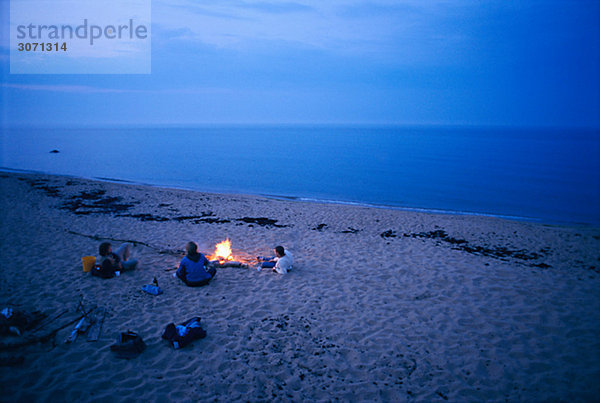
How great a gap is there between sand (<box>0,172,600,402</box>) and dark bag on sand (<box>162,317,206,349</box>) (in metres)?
0.14

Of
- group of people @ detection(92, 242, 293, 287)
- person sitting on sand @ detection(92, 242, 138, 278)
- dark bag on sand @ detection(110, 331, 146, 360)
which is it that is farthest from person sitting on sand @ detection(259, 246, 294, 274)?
dark bag on sand @ detection(110, 331, 146, 360)

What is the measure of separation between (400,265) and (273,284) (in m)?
4.50

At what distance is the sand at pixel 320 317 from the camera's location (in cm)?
519

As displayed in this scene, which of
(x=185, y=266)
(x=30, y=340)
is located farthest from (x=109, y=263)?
(x=30, y=340)

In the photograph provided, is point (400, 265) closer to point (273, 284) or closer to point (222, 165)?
point (273, 284)

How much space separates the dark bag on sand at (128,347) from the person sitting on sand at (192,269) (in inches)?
97.4

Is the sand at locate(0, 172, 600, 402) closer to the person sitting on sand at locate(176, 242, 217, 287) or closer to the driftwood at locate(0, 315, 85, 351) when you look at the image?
the driftwood at locate(0, 315, 85, 351)

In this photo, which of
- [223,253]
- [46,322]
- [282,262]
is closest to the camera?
[46,322]

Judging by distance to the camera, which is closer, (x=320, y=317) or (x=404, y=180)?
(x=320, y=317)

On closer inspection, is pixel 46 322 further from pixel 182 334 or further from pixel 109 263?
pixel 182 334

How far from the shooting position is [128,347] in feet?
18.4

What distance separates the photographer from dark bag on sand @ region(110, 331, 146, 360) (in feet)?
18.3

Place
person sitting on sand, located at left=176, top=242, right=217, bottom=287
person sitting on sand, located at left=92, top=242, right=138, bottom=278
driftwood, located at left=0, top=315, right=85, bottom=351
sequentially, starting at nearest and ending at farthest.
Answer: driftwood, located at left=0, top=315, right=85, bottom=351 → person sitting on sand, located at left=176, top=242, right=217, bottom=287 → person sitting on sand, located at left=92, top=242, right=138, bottom=278

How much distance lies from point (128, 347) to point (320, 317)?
3.94m
